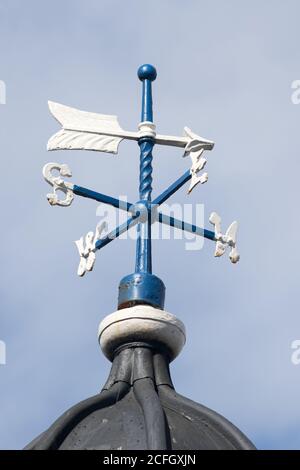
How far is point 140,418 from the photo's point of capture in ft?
39.6

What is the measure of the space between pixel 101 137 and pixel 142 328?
2262 mm

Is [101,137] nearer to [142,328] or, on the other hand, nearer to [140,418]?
[142,328]

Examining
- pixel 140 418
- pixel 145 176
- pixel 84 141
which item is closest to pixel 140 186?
pixel 145 176

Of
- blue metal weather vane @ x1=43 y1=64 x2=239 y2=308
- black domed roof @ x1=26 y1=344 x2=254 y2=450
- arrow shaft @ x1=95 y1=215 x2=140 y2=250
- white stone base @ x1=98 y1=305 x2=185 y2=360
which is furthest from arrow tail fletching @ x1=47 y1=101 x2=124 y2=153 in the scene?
black domed roof @ x1=26 y1=344 x2=254 y2=450

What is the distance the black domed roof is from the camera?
1180 centimetres

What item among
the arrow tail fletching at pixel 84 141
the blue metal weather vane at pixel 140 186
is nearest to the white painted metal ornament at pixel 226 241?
the blue metal weather vane at pixel 140 186

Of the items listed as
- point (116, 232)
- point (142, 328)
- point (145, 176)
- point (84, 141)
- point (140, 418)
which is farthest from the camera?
point (84, 141)

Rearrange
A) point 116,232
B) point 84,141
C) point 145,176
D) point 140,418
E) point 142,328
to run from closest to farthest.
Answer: point 140,418 < point 142,328 < point 116,232 < point 145,176 < point 84,141

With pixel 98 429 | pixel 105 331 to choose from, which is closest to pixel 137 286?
pixel 105 331

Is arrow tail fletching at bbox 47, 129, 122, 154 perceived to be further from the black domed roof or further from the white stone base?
the black domed roof

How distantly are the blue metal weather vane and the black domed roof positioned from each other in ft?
2.00
